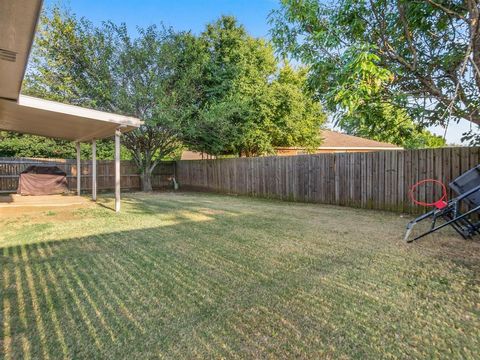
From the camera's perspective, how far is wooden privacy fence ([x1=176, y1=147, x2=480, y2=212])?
626 centimetres

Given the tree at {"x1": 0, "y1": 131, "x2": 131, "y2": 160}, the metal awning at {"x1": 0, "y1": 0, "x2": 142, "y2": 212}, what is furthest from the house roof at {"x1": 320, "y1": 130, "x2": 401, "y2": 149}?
the metal awning at {"x1": 0, "y1": 0, "x2": 142, "y2": 212}

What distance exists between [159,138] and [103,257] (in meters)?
10.4

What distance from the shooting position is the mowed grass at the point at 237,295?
1880 millimetres

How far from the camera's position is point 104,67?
11555mm

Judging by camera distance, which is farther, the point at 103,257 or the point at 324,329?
the point at 103,257

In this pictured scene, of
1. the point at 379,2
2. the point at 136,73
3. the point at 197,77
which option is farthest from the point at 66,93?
the point at 379,2

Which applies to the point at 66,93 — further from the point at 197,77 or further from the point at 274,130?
the point at 274,130

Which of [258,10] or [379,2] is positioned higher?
[258,10]

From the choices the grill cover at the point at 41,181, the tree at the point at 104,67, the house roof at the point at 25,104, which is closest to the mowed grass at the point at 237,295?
the house roof at the point at 25,104

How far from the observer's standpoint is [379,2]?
5.65 meters

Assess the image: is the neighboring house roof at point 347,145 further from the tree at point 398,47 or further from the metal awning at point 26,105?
the tree at point 398,47

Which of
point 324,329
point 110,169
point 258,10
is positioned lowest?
point 324,329

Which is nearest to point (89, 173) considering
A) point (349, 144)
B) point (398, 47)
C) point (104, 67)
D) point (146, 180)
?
point (146, 180)

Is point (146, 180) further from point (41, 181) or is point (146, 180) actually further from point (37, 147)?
point (37, 147)
